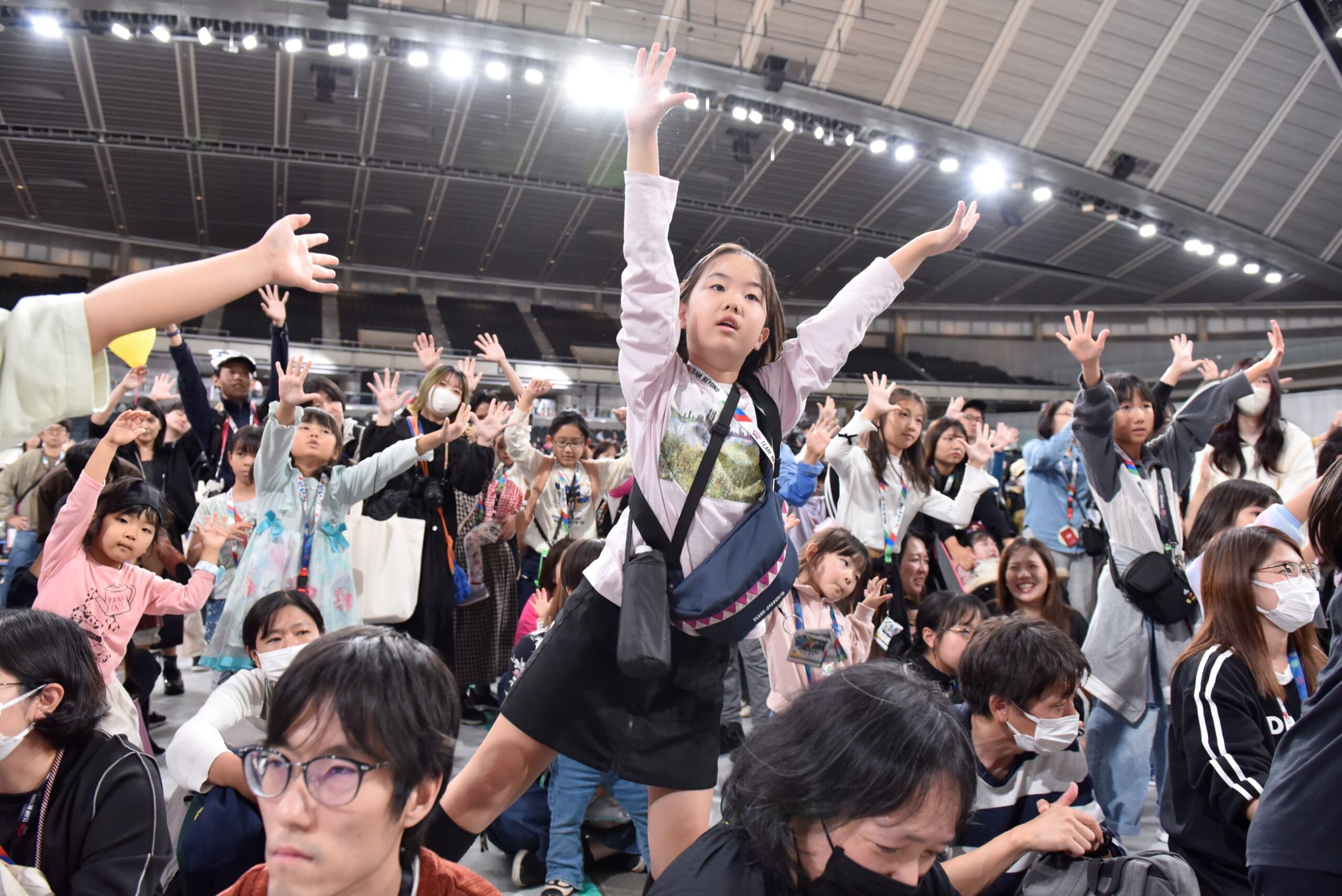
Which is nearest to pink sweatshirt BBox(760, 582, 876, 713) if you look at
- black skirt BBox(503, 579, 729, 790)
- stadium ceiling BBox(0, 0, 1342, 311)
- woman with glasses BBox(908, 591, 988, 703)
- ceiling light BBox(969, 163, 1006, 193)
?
woman with glasses BBox(908, 591, 988, 703)

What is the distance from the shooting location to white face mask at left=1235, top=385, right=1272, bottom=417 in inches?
165

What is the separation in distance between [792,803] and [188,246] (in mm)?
23774

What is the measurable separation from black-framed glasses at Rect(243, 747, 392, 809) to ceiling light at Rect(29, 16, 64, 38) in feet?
41.6

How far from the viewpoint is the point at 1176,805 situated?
206cm

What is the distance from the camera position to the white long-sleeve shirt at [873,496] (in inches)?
166

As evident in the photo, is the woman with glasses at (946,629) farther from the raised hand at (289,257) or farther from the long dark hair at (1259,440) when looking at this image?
the raised hand at (289,257)

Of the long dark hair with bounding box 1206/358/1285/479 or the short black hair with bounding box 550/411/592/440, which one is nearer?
the long dark hair with bounding box 1206/358/1285/479

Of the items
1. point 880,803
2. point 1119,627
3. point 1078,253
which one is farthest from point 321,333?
point 880,803

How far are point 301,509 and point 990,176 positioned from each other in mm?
14182

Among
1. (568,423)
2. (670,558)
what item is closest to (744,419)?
(670,558)

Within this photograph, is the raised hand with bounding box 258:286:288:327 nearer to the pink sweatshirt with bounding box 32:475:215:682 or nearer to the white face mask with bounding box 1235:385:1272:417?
the pink sweatshirt with bounding box 32:475:215:682

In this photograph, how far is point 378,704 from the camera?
119cm

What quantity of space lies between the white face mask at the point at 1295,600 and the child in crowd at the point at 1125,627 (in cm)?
107

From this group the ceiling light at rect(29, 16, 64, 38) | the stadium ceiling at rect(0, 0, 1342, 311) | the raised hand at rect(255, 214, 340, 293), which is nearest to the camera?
the raised hand at rect(255, 214, 340, 293)
